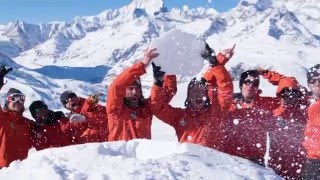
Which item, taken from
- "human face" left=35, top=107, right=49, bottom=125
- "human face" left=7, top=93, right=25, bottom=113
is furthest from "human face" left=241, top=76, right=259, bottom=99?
"human face" left=7, top=93, right=25, bottom=113

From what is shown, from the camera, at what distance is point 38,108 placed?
648cm

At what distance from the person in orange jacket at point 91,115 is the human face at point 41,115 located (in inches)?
13.6

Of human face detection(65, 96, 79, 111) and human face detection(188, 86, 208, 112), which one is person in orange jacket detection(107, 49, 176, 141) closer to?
human face detection(188, 86, 208, 112)

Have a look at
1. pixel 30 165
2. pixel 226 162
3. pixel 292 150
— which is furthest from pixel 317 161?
pixel 30 165

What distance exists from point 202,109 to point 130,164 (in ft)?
7.39

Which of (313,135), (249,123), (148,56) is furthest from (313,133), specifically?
(148,56)

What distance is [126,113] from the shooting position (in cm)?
592

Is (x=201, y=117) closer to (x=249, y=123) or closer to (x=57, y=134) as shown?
(x=249, y=123)

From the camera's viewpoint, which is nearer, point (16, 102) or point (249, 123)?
point (16, 102)

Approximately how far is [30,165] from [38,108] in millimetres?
2860

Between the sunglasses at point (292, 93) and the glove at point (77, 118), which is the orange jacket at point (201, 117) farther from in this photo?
the glove at point (77, 118)

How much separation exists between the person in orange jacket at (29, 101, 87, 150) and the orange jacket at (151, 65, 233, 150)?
138 centimetres

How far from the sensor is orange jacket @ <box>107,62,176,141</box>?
18.7ft

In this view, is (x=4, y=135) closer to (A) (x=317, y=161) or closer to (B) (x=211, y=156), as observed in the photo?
(B) (x=211, y=156)
